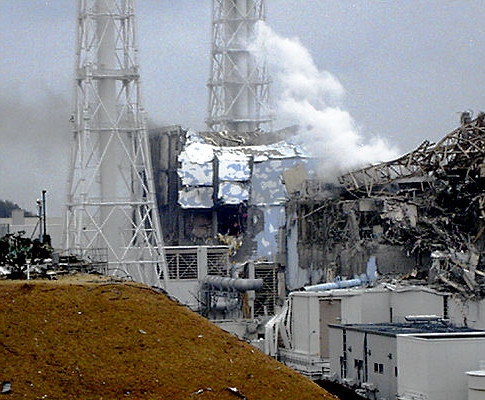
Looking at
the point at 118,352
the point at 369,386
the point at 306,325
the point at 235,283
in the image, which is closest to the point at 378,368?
the point at 369,386

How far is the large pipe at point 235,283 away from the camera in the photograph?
7544 cm

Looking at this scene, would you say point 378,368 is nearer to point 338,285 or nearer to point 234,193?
point 338,285

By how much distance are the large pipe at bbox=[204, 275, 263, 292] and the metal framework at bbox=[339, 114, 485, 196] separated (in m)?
7.37

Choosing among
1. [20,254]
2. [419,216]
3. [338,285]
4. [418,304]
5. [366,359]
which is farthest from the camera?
[419,216]

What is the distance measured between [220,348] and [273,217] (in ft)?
203

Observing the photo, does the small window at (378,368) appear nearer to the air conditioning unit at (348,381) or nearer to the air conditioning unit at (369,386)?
the air conditioning unit at (369,386)

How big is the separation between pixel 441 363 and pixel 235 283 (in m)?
33.8

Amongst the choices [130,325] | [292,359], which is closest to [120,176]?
[292,359]

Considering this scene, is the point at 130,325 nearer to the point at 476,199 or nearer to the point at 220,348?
the point at 220,348

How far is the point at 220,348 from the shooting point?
34.7 m

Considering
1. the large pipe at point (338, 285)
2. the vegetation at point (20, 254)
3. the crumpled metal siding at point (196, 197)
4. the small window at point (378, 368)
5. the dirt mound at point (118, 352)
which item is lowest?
the small window at point (378, 368)

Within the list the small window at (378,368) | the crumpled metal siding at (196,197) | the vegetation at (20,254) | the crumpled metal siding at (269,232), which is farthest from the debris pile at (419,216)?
the crumpled metal siding at (196,197)

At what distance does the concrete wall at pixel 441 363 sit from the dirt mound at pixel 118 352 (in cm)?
907

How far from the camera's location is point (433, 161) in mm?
68000
